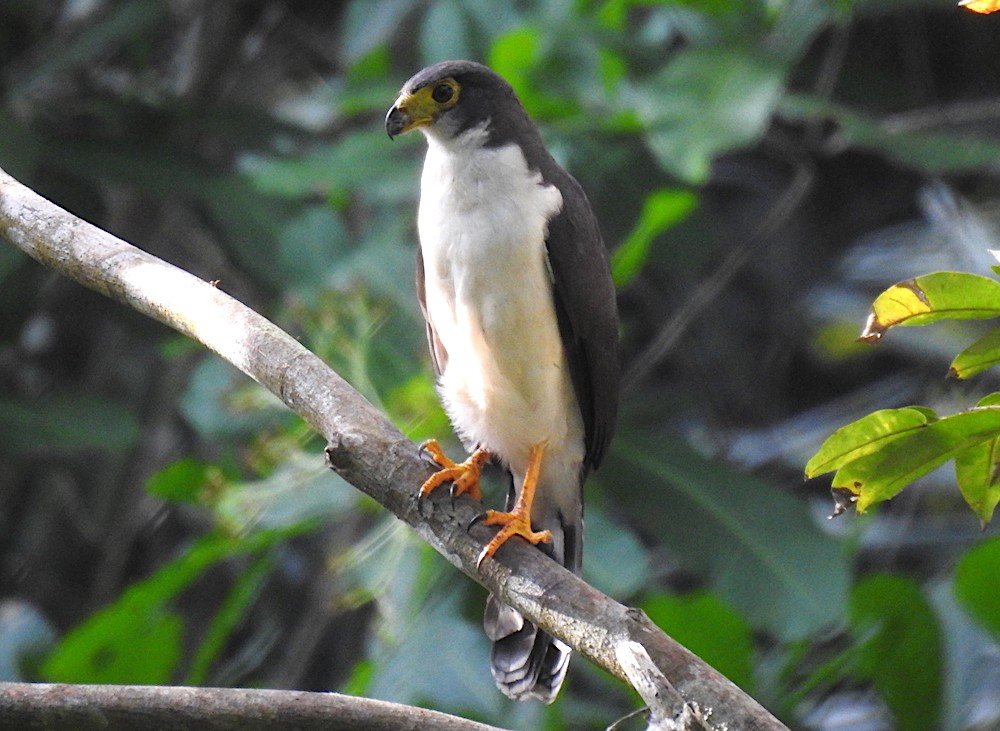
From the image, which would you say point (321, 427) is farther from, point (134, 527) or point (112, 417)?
point (134, 527)

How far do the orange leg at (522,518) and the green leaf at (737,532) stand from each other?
0.81m

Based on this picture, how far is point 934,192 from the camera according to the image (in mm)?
5742

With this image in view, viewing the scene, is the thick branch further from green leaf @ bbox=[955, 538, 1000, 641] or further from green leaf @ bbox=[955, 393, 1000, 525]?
green leaf @ bbox=[955, 538, 1000, 641]

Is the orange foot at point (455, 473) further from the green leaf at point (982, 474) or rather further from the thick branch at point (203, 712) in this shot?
the green leaf at point (982, 474)

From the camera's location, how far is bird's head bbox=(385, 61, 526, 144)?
3.37 m

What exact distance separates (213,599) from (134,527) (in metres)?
0.53

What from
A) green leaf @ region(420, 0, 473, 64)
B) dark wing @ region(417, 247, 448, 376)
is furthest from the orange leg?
green leaf @ region(420, 0, 473, 64)

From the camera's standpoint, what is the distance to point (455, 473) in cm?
299

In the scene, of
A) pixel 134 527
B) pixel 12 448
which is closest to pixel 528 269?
pixel 12 448

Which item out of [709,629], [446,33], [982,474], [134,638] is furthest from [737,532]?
[982,474]

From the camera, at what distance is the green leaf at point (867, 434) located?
1.89 meters

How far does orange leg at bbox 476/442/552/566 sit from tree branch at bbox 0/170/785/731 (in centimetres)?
2

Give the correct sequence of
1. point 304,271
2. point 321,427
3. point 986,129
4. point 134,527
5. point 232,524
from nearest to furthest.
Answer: point 321,427 → point 232,524 → point 304,271 → point 986,129 → point 134,527

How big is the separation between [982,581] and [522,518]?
1.33m
